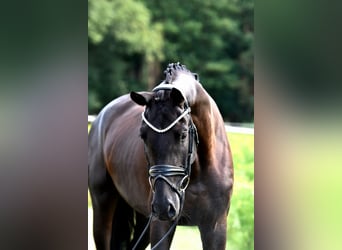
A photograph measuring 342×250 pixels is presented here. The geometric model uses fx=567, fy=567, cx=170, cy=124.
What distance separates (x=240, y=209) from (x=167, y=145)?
2411 millimetres

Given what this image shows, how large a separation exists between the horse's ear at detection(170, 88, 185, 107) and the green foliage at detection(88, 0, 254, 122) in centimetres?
495

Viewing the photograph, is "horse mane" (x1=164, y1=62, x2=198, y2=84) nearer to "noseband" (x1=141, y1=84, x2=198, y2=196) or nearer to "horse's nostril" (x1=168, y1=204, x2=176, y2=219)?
"noseband" (x1=141, y1=84, x2=198, y2=196)

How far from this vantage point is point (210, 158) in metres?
2.76

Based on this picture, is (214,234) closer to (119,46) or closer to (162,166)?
(162,166)

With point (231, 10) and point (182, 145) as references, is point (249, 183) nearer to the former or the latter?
point (182, 145)

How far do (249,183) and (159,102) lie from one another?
7.94ft

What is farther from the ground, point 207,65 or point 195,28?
point 195,28

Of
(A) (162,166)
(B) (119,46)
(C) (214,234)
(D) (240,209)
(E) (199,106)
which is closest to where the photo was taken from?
(A) (162,166)

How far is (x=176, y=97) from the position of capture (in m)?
2.38

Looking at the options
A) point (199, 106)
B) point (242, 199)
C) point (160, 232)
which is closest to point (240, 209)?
point (242, 199)

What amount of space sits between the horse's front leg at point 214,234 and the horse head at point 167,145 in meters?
0.43

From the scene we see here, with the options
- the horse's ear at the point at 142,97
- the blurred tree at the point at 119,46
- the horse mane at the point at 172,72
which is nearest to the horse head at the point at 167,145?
the horse's ear at the point at 142,97

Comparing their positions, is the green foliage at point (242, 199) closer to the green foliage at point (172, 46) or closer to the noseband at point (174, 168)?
the noseband at point (174, 168)
